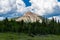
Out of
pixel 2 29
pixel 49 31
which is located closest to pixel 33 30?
pixel 49 31

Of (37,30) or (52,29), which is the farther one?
(52,29)

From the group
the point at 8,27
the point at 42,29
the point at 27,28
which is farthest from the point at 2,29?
the point at 42,29

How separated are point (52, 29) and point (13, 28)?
26595 millimetres

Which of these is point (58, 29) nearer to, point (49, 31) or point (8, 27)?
point (49, 31)

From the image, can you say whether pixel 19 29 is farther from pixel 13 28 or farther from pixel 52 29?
pixel 52 29

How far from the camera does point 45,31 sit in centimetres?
12338

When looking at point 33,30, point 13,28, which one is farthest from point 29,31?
point 13,28

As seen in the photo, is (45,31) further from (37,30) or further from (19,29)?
(19,29)

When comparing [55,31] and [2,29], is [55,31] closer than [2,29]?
No

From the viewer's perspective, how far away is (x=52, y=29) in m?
129

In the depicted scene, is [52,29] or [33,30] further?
[52,29]

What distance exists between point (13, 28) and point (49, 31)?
23494 mm

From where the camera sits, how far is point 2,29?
387 ft

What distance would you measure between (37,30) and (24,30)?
8218 mm
